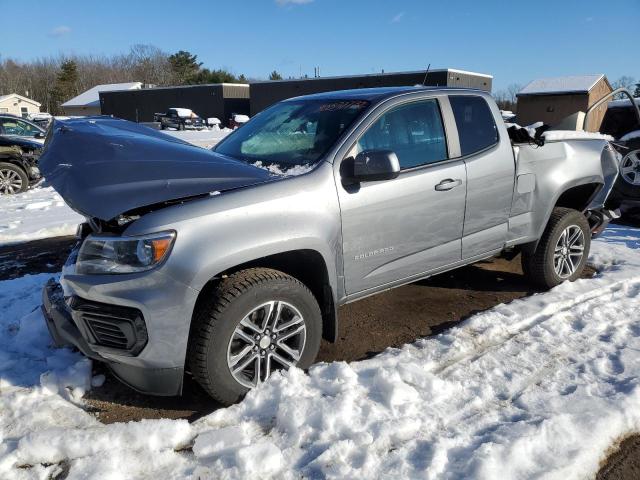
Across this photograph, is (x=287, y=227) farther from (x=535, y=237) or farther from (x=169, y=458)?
(x=535, y=237)

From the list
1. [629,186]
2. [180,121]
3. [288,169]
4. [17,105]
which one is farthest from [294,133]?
[17,105]

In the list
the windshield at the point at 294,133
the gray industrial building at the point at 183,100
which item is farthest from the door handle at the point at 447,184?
the gray industrial building at the point at 183,100

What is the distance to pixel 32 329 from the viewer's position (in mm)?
3893

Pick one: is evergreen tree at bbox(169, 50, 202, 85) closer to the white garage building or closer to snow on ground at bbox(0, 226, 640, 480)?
the white garage building

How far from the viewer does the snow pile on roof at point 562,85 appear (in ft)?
95.0

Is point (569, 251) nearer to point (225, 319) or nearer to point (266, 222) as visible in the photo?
point (266, 222)

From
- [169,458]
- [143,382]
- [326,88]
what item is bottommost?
[169,458]

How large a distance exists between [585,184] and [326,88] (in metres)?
42.7

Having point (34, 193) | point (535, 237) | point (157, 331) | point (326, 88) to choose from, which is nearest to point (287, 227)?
point (157, 331)

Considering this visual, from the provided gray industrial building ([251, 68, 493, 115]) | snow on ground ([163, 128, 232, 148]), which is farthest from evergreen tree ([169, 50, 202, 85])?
snow on ground ([163, 128, 232, 148])

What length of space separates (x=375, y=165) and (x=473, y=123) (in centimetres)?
146

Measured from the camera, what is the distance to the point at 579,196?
17.3ft

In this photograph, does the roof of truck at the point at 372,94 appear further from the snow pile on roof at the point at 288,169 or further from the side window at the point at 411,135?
the snow pile on roof at the point at 288,169

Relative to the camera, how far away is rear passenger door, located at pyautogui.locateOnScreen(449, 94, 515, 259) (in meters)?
4.06
